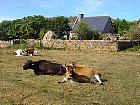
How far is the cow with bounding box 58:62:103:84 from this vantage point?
1368cm

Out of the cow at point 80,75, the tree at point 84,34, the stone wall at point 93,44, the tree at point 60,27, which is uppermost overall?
the tree at point 60,27

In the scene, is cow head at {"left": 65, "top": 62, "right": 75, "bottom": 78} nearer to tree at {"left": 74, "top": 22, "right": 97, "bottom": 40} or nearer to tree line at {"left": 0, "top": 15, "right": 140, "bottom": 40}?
tree at {"left": 74, "top": 22, "right": 97, "bottom": 40}

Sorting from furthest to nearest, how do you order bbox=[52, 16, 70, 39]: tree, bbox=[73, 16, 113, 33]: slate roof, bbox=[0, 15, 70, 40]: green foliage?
bbox=[52, 16, 70, 39]: tree, bbox=[73, 16, 113, 33]: slate roof, bbox=[0, 15, 70, 40]: green foliage

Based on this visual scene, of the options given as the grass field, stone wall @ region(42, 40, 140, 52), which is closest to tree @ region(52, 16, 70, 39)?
stone wall @ region(42, 40, 140, 52)

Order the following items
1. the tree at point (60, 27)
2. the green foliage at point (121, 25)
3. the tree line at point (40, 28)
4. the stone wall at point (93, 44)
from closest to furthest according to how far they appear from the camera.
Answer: the stone wall at point (93, 44)
the tree line at point (40, 28)
the tree at point (60, 27)
the green foliage at point (121, 25)

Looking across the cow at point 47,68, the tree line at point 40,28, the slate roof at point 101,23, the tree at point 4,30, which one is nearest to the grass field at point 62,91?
the cow at point 47,68

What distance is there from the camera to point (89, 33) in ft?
182

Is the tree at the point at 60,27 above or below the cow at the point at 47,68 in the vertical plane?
above

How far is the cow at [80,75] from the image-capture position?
44.9ft

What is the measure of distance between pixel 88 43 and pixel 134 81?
30.0m

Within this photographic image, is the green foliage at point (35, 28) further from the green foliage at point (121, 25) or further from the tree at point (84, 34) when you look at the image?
the tree at point (84, 34)

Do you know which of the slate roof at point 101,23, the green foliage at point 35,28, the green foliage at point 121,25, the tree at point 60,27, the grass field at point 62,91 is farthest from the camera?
the green foliage at point 121,25

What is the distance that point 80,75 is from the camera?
1380 centimetres

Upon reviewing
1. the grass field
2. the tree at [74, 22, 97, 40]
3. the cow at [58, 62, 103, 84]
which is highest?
the tree at [74, 22, 97, 40]
